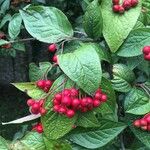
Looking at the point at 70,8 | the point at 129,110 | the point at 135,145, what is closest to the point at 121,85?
the point at 129,110

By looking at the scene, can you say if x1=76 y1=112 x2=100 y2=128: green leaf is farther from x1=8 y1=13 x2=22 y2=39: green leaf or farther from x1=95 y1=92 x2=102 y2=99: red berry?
x1=8 y1=13 x2=22 y2=39: green leaf

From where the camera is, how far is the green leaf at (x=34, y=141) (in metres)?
1.05

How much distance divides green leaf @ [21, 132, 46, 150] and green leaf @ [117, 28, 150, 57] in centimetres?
27

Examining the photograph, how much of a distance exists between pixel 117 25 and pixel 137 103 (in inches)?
7.4

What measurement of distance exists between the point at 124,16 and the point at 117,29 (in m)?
0.04

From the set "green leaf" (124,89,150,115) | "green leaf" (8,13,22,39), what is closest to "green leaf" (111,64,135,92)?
"green leaf" (124,89,150,115)

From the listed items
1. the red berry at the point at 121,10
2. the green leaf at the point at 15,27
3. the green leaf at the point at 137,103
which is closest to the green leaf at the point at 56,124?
the green leaf at the point at 137,103

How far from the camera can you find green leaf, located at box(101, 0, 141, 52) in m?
1.05

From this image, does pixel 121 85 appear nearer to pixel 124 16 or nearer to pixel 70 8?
pixel 124 16

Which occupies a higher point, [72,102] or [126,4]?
[126,4]

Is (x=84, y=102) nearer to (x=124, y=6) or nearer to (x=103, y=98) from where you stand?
(x=103, y=98)

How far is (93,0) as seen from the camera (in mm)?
1164

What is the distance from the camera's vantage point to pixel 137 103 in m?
1.08

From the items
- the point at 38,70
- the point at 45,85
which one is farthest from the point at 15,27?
the point at 45,85
